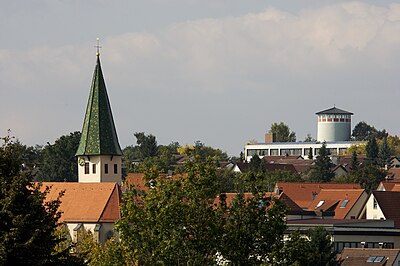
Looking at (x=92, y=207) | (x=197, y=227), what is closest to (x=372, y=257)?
(x=92, y=207)

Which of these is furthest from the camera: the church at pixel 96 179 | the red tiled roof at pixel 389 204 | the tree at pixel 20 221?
the red tiled roof at pixel 389 204

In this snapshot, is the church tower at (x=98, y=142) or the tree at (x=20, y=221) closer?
the tree at (x=20, y=221)

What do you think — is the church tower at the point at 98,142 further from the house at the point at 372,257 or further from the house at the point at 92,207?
the house at the point at 372,257

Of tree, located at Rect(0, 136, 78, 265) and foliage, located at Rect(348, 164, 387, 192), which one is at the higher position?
foliage, located at Rect(348, 164, 387, 192)

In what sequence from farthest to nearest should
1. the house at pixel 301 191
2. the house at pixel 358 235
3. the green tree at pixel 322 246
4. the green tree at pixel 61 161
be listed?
1. the green tree at pixel 61 161
2. the house at pixel 301 191
3. the house at pixel 358 235
4. the green tree at pixel 322 246

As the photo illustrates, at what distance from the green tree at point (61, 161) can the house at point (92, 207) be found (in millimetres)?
66855

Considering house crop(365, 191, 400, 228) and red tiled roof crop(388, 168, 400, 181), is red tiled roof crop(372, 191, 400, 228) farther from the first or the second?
red tiled roof crop(388, 168, 400, 181)

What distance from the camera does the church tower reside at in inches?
3964

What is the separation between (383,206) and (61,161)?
7117 centimetres

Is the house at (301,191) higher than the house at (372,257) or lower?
higher

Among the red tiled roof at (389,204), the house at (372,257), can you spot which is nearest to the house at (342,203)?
the red tiled roof at (389,204)

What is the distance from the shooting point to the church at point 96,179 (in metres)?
96.1

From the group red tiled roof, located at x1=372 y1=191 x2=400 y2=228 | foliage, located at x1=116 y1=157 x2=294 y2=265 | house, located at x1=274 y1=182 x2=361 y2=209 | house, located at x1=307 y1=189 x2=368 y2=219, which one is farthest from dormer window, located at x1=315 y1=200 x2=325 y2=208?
foliage, located at x1=116 y1=157 x2=294 y2=265

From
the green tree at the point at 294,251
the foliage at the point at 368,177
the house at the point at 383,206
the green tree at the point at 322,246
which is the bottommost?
the green tree at the point at 322,246
